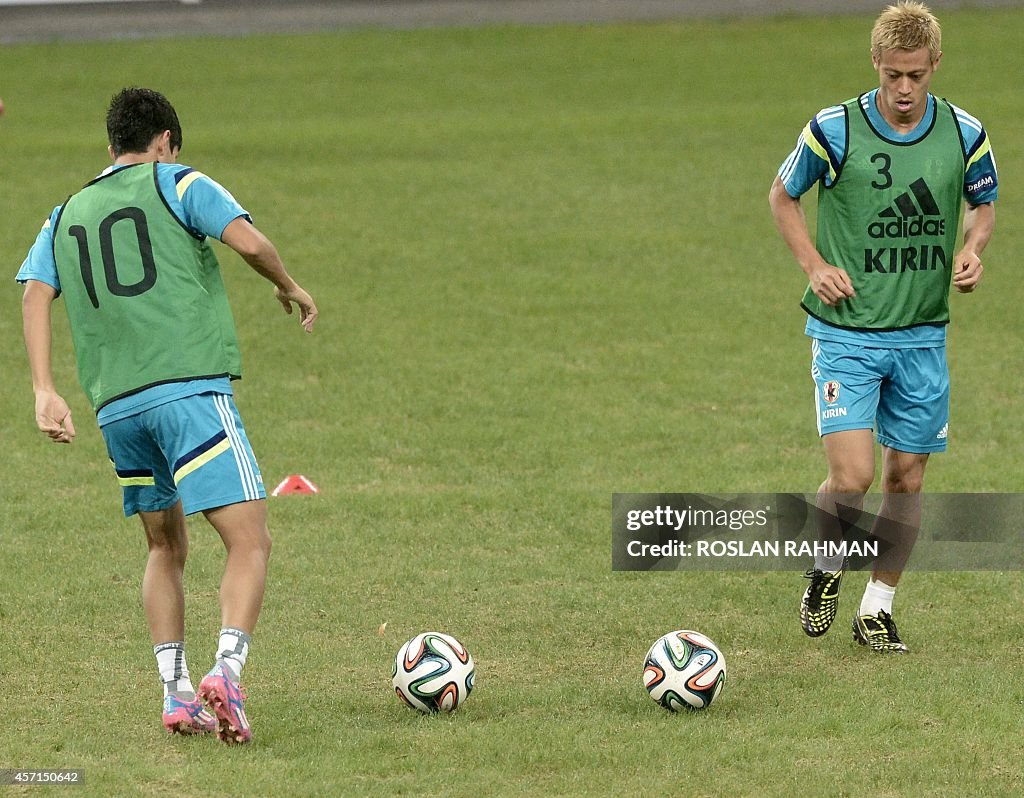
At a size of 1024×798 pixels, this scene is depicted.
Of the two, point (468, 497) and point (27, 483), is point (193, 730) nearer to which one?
point (468, 497)

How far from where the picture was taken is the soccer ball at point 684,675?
594 cm

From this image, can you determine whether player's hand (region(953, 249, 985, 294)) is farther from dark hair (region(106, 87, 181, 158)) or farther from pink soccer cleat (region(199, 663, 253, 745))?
pink soccer cleat (region(199, 663, 253, 745))

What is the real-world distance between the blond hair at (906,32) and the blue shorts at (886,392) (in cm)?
126

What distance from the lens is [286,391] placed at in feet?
40.9

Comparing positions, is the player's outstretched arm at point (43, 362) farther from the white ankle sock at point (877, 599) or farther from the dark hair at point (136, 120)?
the white ankle sock at point (877, 599)

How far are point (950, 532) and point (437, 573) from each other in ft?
9.26

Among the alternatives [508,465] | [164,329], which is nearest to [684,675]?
[164,329]

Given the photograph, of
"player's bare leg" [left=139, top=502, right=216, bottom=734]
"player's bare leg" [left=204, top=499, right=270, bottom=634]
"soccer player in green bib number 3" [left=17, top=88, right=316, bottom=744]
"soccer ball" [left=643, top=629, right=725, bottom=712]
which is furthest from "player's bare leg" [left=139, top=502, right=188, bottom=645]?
"soccer ball" [left=643, top=629, right=725, bottom=712]

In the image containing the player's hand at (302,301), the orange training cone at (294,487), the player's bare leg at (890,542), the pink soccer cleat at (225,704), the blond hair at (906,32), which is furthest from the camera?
the orange training cone at (294,487)

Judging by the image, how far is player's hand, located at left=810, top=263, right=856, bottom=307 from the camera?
6.70m

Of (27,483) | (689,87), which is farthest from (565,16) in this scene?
(27,483)

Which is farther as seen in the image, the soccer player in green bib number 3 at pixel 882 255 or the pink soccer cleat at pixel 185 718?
the soccer player in green bib number 3 at pixel 882 255

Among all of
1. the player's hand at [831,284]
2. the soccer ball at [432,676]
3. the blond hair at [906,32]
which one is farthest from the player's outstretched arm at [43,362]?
the blond hair at [906,32]

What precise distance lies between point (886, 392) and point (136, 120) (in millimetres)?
3404
